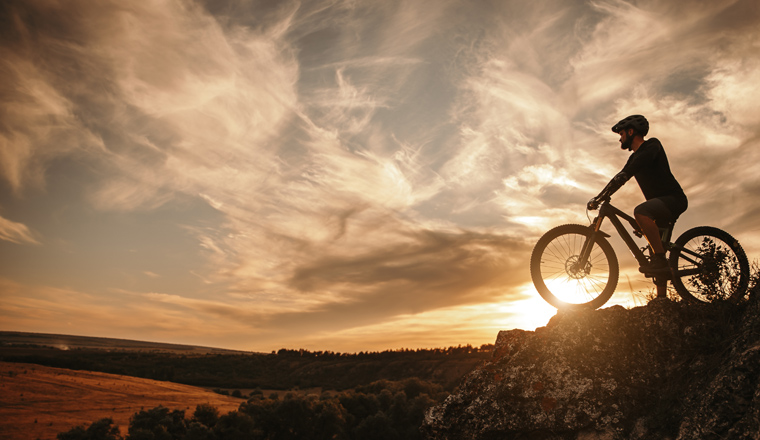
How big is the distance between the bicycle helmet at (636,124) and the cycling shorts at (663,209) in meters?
1.29

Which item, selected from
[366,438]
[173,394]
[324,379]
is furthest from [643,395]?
[324,379]

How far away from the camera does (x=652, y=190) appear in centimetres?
646

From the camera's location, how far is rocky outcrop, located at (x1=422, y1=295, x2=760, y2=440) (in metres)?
4.04

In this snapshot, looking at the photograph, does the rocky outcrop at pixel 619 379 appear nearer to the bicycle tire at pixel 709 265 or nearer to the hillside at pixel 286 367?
the bicycle tire at pixel 709 265

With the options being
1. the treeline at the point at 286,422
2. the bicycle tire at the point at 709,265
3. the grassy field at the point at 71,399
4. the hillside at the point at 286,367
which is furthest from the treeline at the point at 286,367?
the bicycle tire at the point at 709,265

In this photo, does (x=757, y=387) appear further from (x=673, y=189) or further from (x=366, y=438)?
(x=366, y=438)

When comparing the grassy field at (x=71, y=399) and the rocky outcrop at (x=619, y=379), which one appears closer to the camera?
the rocky outcrop at (x=619, y=379)

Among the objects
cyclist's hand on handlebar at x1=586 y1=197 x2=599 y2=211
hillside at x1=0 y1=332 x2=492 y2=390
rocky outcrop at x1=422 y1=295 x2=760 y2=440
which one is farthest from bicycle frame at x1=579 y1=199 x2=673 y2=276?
hillside at x1=0 y1=332 x2=492 y2=390

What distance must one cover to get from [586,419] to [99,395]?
14165 centimetres

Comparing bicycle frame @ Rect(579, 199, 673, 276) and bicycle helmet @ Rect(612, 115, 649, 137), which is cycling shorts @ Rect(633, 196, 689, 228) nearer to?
bicycle frame @ Rect(579, 199, 673, 276)

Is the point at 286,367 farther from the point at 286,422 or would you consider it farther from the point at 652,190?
the point at 652,190

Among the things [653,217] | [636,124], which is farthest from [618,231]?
[636,124]

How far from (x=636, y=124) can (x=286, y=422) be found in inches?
3057

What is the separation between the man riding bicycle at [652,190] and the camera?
20.0 feet
